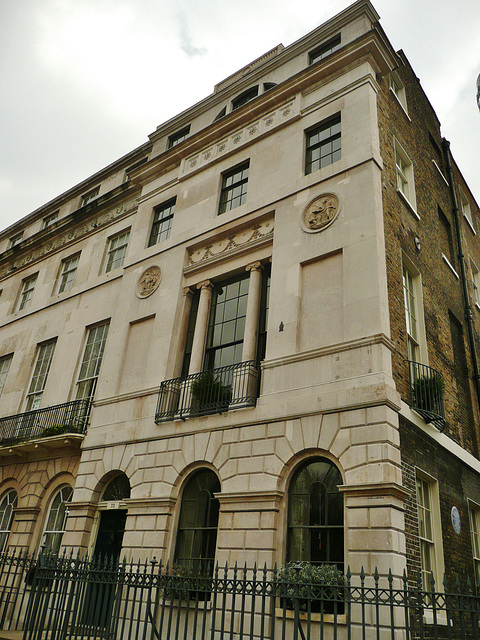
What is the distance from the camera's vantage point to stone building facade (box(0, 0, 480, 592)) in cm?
1001

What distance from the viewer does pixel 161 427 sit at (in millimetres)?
12852

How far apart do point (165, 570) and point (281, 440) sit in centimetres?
376

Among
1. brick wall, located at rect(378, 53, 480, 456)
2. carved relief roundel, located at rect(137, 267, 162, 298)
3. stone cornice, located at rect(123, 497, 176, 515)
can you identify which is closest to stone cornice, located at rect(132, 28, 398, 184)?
brick wall, located at rect(378, 53, 480, 456)

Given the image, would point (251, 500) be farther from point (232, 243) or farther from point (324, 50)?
point (324, 50)

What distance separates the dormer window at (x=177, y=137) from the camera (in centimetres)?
1897

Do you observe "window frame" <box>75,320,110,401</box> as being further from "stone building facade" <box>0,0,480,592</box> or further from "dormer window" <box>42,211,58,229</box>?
"dormer window" <box>42,211,58,229</box>

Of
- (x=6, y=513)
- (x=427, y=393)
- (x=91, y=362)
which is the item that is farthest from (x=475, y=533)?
(x=6, y=513)

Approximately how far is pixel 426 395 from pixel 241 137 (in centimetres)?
977

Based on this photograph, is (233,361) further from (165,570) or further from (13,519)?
(13,519)

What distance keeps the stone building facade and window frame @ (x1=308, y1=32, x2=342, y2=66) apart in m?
0.06

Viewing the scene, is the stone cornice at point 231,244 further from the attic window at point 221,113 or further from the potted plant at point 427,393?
the attic window at point 221,113

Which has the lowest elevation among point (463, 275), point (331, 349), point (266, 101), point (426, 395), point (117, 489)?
point (117, 489)

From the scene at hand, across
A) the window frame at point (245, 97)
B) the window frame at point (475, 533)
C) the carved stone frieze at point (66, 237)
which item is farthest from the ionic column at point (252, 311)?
the carved stone frieze at point (66, 237)

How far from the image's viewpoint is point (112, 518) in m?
13.3
